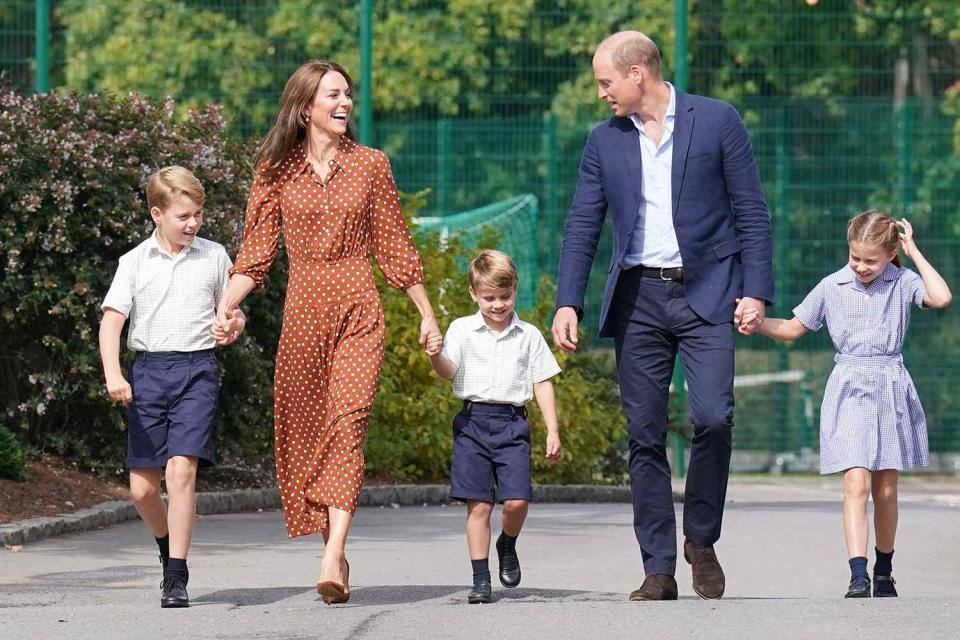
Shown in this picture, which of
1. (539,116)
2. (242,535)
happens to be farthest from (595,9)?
(242,535)

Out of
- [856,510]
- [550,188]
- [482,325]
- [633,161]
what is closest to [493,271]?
[482,325]

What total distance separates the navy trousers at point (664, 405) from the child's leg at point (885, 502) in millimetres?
913

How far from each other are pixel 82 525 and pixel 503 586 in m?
3.00

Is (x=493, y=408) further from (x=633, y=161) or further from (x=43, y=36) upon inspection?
(x=43, y=36)

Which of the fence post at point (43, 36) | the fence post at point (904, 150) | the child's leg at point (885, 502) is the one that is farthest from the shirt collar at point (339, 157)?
the fence post at point (904, 150)

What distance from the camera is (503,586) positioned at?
7.71 m

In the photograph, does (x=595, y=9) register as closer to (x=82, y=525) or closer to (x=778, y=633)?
(x=82, y=525)

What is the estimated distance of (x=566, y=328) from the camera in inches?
271

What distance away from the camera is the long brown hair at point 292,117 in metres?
7.21

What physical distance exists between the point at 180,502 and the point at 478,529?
112 centimetres

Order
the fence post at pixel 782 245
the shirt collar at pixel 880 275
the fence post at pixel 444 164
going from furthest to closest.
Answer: the fence post at pixel 782 245
the fence post at pixel 444 164
the shirt collar at pixel 880 275

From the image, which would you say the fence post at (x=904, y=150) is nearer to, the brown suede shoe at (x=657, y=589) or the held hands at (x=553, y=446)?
the held hands at (x=553, y=446)

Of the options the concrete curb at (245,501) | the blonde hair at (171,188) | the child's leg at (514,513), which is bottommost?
the concrete curb at (245,501)

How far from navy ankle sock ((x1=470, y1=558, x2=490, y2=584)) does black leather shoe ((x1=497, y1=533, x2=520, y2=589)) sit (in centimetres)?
33
